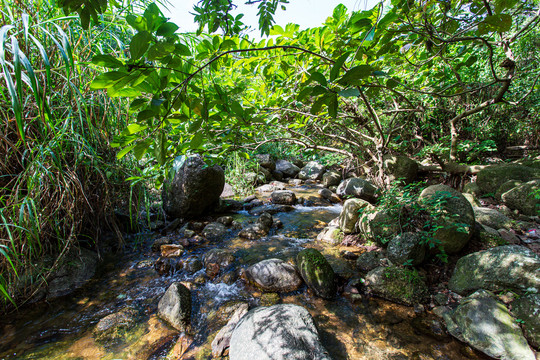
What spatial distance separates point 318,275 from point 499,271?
152cm

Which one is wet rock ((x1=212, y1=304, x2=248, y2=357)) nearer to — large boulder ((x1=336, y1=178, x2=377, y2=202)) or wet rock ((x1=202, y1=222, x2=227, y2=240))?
wet rock ((x1=202, y1=222, x2=227, y2=240))

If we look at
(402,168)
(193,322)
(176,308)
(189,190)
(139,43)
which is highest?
(139,43)

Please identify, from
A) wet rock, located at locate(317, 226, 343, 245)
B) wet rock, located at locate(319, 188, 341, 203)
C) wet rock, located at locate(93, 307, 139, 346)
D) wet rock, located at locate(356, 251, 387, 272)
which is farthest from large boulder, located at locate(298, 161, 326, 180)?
wet rock, located at locate(93, 307, 139, 346)

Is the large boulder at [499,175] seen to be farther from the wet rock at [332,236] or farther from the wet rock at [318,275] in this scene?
the wet rock at [318,275]

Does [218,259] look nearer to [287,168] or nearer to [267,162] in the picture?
[267,162]

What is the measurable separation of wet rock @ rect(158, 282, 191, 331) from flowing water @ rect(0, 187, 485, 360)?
7 centimetres

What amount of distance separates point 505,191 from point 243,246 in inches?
171

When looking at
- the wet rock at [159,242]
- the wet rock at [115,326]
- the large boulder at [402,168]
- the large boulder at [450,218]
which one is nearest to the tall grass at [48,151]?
the wet rock at [115,326]

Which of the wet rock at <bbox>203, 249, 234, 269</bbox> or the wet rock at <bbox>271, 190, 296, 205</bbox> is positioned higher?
the wet rock at <bbox>271, 190, 296, 205</bbox>

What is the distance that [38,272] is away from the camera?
2156mm

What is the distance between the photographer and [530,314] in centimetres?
155

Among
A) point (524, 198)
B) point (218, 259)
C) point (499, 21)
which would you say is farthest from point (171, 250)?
point (524, 198)

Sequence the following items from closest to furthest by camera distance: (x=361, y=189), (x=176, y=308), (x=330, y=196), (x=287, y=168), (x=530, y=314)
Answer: (x=530, y=314)
(x=176, y=308)
(x=361, y=189)
(x=330, y=196)
(x=287, y=168)

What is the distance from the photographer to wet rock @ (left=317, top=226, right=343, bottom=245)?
11.2 ft
